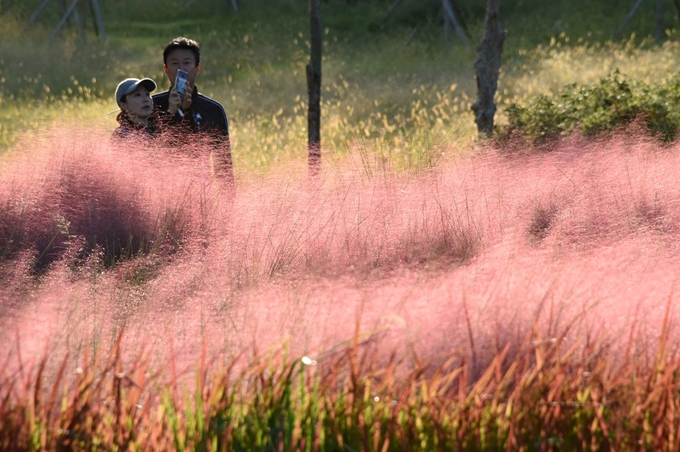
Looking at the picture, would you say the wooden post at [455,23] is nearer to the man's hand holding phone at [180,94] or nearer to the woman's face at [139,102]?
the man's hand holding phone at [180,94]

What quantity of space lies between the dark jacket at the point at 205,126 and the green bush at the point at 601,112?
2.74 meters

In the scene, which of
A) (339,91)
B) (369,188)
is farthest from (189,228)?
(339,91)

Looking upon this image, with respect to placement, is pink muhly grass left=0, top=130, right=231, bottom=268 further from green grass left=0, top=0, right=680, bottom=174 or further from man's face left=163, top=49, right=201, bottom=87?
green grass left=0, top=0, right=680, bottom=174

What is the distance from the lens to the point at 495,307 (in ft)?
11.3

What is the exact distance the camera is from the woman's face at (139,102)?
5816mm

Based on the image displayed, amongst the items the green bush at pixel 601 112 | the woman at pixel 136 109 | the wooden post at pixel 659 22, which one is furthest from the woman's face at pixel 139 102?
the wooden post at pixel 659 22

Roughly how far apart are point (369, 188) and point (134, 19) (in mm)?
27318

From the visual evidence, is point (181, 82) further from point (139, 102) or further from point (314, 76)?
point (314, 76)

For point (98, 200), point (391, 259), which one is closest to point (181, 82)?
point (98, 200)

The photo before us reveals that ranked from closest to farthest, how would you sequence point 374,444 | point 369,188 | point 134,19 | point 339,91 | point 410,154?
1. point 374,444
2. point 369,188
3. point 410,154
4. point 339,91
5. point 134,19

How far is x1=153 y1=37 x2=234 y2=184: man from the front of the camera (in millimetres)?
5992

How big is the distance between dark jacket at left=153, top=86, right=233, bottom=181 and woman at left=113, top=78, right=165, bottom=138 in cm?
13

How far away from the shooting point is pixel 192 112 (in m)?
6.10

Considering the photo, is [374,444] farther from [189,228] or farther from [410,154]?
[410,154]
